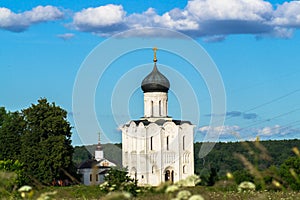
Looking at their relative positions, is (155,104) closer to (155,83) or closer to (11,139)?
(155,83)

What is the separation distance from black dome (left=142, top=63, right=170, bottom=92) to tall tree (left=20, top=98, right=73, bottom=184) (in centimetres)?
1484

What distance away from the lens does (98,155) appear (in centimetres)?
8281

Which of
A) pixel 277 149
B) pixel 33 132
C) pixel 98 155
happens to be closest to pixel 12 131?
pixel 33 132

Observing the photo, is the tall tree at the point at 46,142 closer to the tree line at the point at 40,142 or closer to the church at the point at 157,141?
the tree line at the point at 40,142

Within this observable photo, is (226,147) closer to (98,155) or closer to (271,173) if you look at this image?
(98,155)

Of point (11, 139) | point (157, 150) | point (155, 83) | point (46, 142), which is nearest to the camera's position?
point (46, 142)

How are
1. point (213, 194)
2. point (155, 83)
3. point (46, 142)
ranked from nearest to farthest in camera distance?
point (213, 194) < point (46, 142) < point (155, 83)

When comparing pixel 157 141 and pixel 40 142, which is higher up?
pixel 157 141

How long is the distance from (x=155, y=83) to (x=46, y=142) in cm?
1755

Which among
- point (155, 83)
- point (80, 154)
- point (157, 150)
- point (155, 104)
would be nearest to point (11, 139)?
point (157, 150)

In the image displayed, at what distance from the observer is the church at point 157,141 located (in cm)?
5938

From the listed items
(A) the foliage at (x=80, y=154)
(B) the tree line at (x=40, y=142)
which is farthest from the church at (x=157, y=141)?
(A) the foliage at (x=80, y=154)

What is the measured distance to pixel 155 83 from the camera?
6153cm

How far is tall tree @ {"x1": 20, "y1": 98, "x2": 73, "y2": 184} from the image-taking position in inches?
1786
